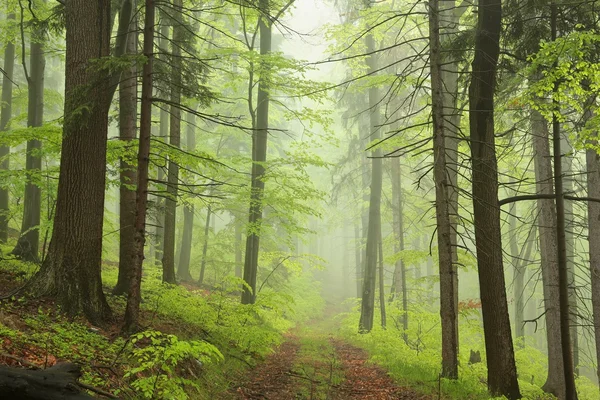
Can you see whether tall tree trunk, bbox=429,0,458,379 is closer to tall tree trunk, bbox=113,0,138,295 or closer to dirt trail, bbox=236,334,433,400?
dirt trail, bbox=236,334,433,400

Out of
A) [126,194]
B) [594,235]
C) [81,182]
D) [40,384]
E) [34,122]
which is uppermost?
[34,122]

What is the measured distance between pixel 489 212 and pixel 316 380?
4665 millimetres

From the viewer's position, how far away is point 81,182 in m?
6.65

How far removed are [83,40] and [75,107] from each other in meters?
1.28

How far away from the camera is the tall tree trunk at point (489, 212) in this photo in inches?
285

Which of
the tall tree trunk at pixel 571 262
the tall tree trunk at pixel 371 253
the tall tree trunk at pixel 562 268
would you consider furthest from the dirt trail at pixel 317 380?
the tall tree trunk at pixel 571 262

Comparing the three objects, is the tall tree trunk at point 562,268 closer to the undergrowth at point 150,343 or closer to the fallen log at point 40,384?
the undergrowth at point 150,343

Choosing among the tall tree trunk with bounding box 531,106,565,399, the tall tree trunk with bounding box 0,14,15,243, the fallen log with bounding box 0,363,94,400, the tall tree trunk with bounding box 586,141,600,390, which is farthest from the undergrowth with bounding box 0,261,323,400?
the tall tree trunk with bounding box 586,141,600,390

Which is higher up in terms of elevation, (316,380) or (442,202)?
(442,202)

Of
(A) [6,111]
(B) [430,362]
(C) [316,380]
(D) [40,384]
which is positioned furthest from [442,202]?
(A) [6,111]

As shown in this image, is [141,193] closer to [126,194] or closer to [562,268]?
[126,194]

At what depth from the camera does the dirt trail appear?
716 centimetres

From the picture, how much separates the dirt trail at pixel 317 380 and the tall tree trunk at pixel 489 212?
141 cm

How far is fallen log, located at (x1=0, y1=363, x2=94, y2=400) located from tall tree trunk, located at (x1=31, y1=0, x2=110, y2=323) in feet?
10.3
